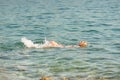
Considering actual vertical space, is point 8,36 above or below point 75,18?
below

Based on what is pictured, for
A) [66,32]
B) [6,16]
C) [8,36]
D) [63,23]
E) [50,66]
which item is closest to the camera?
[50,66]

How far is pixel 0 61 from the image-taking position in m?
20.7

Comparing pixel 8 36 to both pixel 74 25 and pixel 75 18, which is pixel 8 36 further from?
pixel 75 18

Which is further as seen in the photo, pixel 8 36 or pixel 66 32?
pixel 66 32

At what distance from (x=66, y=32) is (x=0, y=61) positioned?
11843 millimetres

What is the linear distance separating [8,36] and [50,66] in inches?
432

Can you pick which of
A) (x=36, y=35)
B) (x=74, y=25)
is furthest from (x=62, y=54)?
(x=74, y=25)

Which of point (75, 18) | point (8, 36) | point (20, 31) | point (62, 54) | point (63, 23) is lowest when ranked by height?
point (62, 54)

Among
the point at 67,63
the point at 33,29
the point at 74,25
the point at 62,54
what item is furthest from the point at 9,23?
the point at 67,63

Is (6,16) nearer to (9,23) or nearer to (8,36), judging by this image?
(9,23)

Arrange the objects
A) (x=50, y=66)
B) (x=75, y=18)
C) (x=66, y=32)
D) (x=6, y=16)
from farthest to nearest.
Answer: (x=6, y=16) → (x=75, y=18) → (x=66, y=32) → (x=50, y=66)

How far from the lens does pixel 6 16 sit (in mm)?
44781

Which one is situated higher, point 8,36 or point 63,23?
point 63,23

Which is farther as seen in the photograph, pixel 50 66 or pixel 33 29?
pixel 33 29
